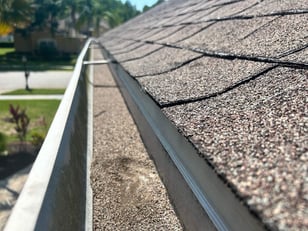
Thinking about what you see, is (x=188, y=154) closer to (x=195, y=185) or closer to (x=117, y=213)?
(x=195, y=185)

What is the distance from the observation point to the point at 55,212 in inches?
51.4

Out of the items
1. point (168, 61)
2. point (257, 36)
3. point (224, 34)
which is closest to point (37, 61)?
point (168, 61)

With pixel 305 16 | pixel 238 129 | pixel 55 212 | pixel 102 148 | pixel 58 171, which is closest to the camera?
pixel 238 129

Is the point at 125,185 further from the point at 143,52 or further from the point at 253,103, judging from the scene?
the point at 143,52

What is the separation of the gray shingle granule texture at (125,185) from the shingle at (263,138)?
888mm

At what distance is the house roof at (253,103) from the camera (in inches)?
29.5

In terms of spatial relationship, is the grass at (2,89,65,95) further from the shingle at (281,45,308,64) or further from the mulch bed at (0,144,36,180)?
the shingle at (281,45,308,64)

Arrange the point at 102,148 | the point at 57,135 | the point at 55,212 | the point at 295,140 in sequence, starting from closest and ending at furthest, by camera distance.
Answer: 1. the point at 295,140
2. the point at 55,212
3. the point at 57,135
4. the point at 102,148

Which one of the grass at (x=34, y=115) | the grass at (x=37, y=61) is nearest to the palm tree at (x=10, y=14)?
the grass at (x=34, y=115)

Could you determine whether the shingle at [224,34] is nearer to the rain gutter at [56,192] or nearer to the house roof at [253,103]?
the house roof at [253,103]

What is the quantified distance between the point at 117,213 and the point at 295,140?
1.54 metres

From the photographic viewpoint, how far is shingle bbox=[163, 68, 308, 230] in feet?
2.32

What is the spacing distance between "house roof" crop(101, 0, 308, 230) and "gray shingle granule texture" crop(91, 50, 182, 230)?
756 mm

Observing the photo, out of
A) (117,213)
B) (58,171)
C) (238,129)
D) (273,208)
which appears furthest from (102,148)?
(273,208)
